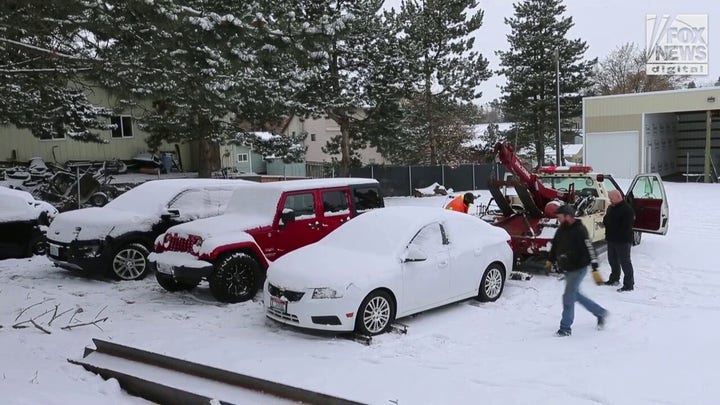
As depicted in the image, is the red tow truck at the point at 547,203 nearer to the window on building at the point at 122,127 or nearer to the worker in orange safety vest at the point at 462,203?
the worker in orange safety vest at the point at 462,203

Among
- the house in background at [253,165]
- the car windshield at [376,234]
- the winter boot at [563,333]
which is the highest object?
the house in background at [253,165]

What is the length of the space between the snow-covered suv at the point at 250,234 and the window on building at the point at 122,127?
2068 cm

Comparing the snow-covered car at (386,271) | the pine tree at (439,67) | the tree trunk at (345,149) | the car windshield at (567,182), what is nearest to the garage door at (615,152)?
the pine tree at (439,67)

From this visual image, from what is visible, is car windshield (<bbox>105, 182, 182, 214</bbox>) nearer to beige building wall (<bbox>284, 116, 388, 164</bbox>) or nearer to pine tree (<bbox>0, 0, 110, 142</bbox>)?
pine tree (<bbox>0, 0, 110, 142</bbox>)

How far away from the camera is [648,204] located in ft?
39.4

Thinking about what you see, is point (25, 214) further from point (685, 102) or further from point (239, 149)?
point (685, 102)

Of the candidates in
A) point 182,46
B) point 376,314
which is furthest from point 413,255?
point 182,46

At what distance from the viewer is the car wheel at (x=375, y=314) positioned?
6.93 meters

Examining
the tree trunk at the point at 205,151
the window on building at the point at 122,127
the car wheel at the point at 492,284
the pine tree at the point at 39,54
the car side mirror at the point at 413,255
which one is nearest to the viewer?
the car side mirror at the point at 413,255

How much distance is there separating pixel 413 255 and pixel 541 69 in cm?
3123

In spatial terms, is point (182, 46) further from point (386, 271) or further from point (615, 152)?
point (615, 152)

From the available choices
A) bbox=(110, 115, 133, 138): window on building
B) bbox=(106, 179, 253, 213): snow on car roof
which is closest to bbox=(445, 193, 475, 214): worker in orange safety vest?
bbox=(106, 179, 253, 213): snow on car roof

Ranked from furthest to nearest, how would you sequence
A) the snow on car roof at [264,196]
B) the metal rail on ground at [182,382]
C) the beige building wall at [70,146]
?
the beige building wall at [70,146], the snow on car roof at [264,196], the metal rail on ground at [182,382]

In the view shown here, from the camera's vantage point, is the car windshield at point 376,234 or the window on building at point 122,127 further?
the window on building at point 122,127
